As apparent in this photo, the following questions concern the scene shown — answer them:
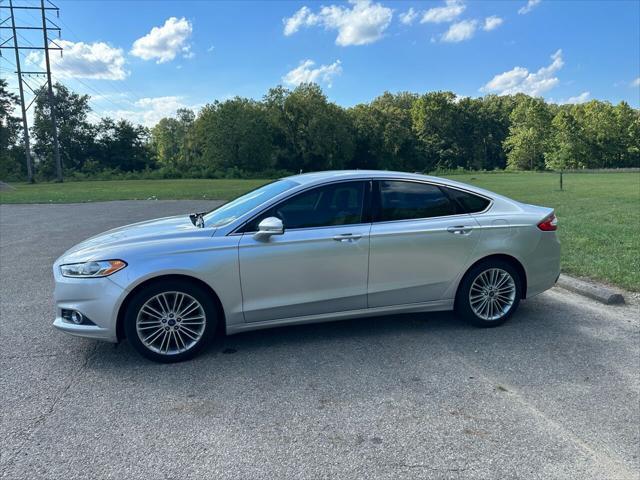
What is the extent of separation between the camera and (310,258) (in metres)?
4.04

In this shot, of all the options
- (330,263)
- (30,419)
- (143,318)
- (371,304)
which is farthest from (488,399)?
(30,419)

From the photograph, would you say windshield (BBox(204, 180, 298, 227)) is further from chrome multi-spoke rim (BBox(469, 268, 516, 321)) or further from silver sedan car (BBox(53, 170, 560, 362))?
chrome multi-spoke rim (BBox(469, 268, 516, 321))

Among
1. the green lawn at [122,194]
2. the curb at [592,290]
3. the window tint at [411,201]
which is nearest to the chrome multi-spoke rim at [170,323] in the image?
the window tint at [411,201]

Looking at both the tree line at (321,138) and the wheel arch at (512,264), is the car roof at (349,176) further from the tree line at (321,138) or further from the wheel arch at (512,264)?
the tree line at (321,138)

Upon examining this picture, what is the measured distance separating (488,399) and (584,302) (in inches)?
116

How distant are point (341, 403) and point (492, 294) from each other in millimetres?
2205

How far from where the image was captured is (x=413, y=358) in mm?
3947

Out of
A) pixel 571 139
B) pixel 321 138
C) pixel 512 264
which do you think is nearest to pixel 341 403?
pixel 512 264

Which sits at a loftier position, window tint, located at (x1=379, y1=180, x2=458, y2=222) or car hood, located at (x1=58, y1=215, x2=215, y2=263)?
window tint, located at (x1=379, y1=180, x2=458, y2=222)

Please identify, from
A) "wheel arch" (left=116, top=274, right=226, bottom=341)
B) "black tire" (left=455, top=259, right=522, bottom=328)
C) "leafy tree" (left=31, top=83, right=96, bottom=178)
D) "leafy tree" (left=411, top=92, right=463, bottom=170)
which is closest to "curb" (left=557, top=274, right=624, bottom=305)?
"black tire" (left=455, top=259, right=522, bottom=328)

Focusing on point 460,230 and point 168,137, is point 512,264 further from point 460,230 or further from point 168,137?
point 168,137

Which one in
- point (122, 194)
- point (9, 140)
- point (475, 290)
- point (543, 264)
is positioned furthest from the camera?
point (9, 140)

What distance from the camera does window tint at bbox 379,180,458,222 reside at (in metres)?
4.42

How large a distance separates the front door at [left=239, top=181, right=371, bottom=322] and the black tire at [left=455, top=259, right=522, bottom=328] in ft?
3.36
